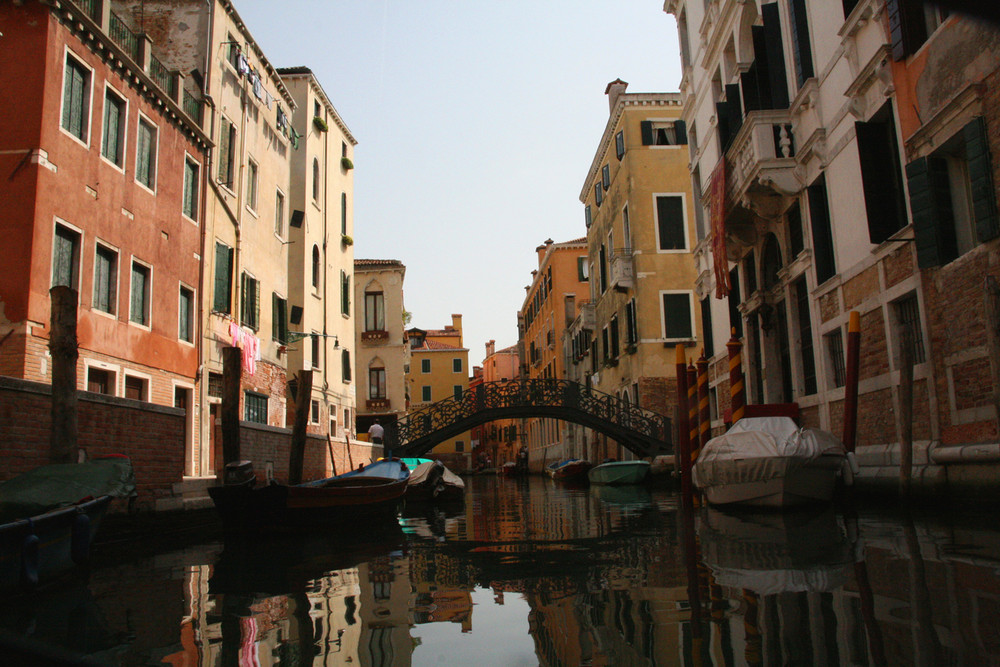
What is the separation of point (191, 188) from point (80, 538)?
1022cm

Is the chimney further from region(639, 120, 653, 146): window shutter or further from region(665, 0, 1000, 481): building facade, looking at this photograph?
region(665, 0, 1000, 481): building facade

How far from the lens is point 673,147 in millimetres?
22969

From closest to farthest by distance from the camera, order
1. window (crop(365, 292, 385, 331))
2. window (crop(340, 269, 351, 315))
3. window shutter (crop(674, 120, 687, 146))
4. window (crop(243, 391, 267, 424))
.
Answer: window (crop(243, 391, 267, 424))
window shutter (crop(674, 120, 687, 146))
window (crop(340, 269, 351, 315))
window (crop(365, 292, 385, 331))

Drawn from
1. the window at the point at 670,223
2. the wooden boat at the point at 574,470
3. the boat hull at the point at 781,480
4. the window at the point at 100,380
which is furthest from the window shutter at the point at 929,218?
the wooden boat at the point at 574,470

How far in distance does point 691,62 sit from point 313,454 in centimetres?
1156

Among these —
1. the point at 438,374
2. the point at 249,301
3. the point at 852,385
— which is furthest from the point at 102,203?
the point at 438,374

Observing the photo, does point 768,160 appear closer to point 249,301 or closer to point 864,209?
point 864,209

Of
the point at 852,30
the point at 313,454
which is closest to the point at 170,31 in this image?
the point at 313,454

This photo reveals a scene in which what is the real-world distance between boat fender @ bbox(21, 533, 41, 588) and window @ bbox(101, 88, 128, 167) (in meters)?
8.26

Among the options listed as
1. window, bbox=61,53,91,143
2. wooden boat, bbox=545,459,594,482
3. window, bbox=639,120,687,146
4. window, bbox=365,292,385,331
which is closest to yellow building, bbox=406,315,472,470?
window, bbox=365,292,385,331

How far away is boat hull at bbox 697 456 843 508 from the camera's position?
834 cm

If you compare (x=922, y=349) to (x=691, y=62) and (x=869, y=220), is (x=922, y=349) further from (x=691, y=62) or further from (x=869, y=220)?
(x=691, y=62)

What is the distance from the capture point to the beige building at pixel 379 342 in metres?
31.2

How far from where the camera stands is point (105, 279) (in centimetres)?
A: 1146
